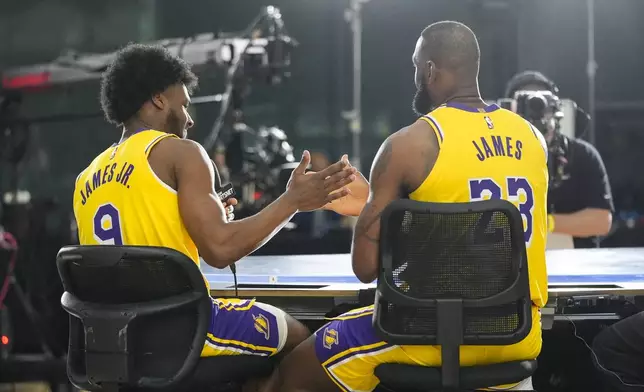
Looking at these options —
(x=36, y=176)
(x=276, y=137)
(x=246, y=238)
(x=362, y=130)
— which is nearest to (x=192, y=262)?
(x=246, y=238)

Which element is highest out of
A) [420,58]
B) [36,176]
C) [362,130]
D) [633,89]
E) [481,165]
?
[420,58]

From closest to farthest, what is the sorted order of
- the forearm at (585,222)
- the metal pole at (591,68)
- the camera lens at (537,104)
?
→ the camera lens at (537,104)
the forearm at (585,222)
the metal pole at (591,68)

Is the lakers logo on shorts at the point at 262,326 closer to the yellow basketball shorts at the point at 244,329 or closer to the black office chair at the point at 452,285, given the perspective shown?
the yellow basketball shorts at the point at 244,329

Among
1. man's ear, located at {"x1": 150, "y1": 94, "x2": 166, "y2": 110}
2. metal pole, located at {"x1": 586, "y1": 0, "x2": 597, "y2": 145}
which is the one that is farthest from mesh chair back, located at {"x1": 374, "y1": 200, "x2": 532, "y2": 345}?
metal pole, located at {"x1": 586, "y1": 0, "x2": 597, "y2": 145}

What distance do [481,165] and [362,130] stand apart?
15.9ft

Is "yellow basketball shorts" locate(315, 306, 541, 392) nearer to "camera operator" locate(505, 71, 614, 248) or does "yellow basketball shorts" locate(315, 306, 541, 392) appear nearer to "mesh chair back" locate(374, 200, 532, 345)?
"mesh chair back" locate(374, 200, 532, 345)

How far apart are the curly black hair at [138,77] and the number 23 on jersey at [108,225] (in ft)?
1.03

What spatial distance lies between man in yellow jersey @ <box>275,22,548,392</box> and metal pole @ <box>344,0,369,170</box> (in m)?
4.54

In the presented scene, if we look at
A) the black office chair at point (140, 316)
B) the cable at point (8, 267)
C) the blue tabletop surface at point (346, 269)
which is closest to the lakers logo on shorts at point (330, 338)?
the black office chair at point (140, 316)

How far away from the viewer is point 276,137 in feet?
18.0

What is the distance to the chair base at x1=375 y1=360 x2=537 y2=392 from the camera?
180 cm

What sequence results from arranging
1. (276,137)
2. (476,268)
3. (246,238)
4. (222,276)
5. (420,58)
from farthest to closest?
(276,137) < (222,276) < (420,58) < (246,238) < (476,268)

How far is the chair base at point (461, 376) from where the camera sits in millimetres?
1796

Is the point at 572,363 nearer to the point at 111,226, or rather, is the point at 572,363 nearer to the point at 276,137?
the point at 111,226
